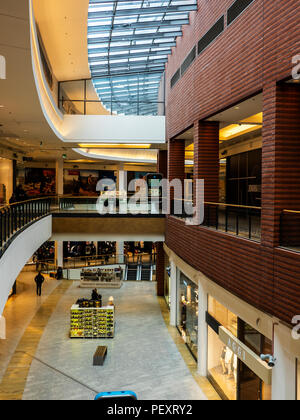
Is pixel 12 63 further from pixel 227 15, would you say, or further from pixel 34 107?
pixel 227 15

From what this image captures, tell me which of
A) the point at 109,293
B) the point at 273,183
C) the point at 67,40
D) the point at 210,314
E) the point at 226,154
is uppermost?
the point at 67,40

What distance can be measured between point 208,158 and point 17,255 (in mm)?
→ 6344

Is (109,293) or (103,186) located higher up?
(103,186)

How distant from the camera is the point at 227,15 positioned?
30.9ft

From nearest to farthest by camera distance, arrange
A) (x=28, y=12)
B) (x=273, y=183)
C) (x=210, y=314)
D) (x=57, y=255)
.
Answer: (x=28, y=12) < (x=273, y=183) < (x=210, y=314) < (x=57, y=255)

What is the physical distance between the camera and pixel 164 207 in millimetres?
19625

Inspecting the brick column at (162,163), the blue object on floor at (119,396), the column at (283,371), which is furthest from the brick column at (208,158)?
the brick column at (162,163)

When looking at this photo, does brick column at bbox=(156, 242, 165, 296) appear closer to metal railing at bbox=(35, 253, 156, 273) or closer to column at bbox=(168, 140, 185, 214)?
column at bbox=(168, 140, 185, 214)

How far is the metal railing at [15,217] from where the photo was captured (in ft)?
25.5

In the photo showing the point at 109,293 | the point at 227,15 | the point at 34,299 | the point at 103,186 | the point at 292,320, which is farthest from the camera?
the point at 103,186

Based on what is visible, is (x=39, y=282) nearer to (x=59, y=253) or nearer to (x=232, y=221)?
(x=59, y=253)

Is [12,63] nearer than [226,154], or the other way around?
[12,63]

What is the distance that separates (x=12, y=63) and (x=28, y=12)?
2437mm

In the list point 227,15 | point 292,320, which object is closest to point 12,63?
point 227,15
